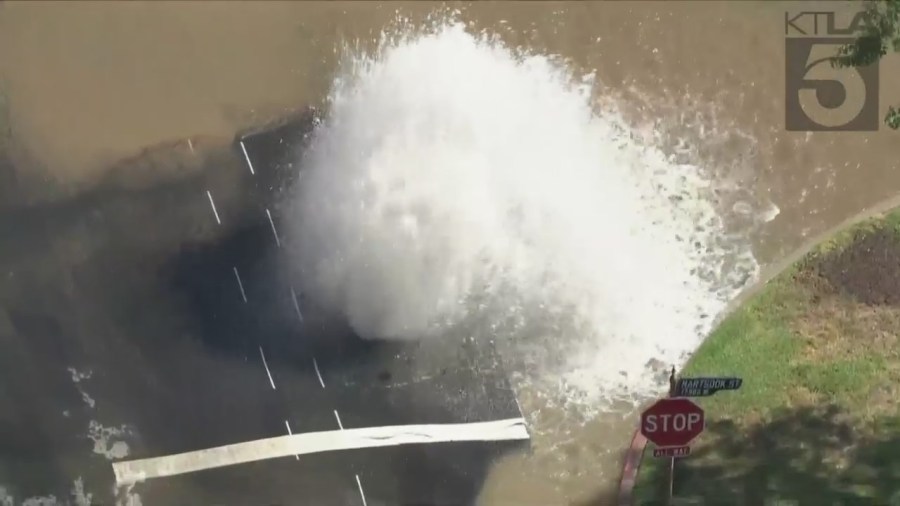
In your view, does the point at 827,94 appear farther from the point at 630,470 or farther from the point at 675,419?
the point at 630,470

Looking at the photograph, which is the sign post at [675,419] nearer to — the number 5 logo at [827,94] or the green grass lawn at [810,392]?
the green grass lawn at [810,392]

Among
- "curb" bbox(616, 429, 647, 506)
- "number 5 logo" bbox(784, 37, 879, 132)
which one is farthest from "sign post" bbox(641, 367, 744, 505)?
"number 5 logo" bbox(784, 37, 879, 132)

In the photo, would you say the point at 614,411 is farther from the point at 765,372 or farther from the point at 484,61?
the point at 484,61

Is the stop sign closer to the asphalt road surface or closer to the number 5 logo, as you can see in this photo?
the asphalt road surface

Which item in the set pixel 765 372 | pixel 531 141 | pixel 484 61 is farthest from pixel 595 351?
pixel 484 61

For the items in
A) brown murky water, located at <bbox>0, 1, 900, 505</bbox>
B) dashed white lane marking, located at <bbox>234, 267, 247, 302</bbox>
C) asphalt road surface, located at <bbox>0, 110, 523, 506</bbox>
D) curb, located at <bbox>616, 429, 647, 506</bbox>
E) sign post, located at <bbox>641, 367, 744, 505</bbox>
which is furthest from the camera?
dashed white lane marking, located at <bbox>234, 267, 247, 302</bbox>
